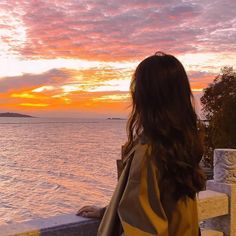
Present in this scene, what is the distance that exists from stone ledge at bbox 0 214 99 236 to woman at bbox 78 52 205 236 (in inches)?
24.7

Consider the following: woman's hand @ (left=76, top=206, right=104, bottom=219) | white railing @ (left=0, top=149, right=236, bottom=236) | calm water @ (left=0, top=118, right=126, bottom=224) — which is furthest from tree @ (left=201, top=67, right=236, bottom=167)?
woman's hand @ (left=76, top=206, right=104, bottom=219)

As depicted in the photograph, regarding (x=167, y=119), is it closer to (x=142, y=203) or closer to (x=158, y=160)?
(x=158, y=160)

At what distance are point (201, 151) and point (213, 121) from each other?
35.6 meters

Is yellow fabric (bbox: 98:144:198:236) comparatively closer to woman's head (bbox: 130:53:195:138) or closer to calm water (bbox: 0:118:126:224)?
woman's head (bbox: 130:53:195:138)

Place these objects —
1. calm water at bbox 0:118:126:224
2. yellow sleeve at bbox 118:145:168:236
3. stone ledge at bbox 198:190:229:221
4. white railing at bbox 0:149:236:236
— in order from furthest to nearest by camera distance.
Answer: calm water at bbox 0:118:126:224 → white railing at bbox 0:149:236:236 → stone ledge at bbox 198:190:229:221 → yellow sleeve at bbox 118:145:168:236

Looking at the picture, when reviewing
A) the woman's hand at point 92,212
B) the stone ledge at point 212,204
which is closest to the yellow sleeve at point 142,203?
the woman's hand at point 92,212

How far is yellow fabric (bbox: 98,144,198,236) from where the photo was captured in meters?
1.92

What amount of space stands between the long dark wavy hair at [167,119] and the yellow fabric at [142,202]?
6cm

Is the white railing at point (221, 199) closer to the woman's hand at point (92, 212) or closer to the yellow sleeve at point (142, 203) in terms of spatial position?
the woman's hand at point (92, 212)

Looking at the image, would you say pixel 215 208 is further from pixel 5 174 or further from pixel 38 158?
pixel 38 158

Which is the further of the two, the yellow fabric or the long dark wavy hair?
the long dark wavy hair

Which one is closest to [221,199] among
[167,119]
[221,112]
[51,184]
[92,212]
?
[92,212]

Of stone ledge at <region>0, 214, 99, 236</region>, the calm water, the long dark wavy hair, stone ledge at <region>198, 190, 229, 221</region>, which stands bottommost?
the calm water

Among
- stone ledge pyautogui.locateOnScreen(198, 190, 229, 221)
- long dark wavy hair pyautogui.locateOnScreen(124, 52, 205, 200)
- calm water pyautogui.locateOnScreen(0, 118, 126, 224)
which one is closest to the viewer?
long dark wavy hair pyautogui.locateOnScreen(124, 52, 205, 200)
